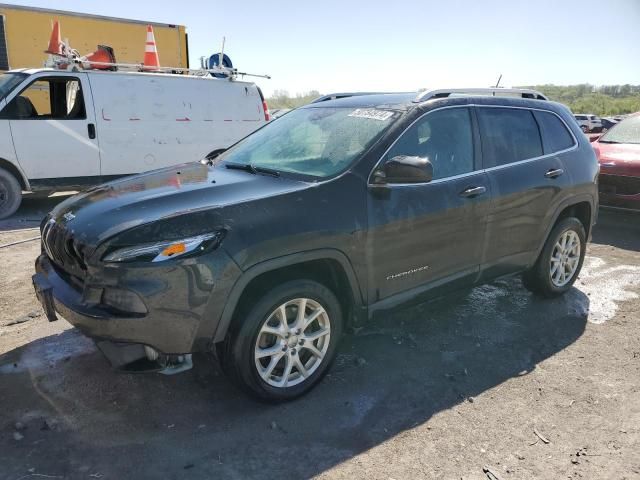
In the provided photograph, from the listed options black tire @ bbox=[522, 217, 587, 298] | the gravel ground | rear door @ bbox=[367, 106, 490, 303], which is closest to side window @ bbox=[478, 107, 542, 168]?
rear door @ bbox=[367, 106, 490, 303]

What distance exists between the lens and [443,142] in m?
3.75

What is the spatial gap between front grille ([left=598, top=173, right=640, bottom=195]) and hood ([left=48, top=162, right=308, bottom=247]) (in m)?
5.86

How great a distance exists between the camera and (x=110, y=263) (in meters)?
2.64

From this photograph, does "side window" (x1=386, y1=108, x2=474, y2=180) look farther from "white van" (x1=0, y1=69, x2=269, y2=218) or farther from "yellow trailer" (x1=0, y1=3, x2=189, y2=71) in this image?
"yellow trailer" (x1=0, y1=3, x2=189, y2=71)

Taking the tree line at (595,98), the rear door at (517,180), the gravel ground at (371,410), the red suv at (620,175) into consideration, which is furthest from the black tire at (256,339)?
the tree line at (595,98)

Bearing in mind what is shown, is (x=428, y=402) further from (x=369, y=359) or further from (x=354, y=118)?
(x=354, y=118)

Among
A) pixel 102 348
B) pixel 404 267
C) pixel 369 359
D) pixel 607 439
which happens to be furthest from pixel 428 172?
pixel 102 348

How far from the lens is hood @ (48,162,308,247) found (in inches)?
110

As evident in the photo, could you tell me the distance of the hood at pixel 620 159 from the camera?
7.20m

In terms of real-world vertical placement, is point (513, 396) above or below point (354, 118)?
below

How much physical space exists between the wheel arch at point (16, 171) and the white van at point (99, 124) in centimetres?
1

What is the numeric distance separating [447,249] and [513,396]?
1.03 meters

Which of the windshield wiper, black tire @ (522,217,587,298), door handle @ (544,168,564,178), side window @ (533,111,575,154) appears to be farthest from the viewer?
black tire @ (522,217,587,298)

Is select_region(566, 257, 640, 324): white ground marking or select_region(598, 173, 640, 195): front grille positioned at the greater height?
select_region(598, 173, 640, 195): front grille
